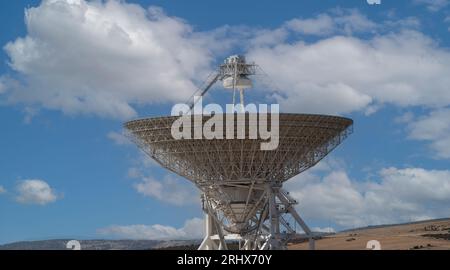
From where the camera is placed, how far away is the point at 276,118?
222 ft

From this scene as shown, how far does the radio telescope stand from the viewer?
70812 millimetres

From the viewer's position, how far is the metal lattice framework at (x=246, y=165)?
70750mm

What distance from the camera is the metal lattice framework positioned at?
70.8 metres

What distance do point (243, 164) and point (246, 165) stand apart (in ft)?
0.98

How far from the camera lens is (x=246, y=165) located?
72.9 m

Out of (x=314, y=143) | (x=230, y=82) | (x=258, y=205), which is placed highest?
(x=230, y=82)

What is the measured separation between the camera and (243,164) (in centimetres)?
7275

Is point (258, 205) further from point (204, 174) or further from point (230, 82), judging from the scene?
point (230, 82)

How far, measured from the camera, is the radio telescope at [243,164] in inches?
2788

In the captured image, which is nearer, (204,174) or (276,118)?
(276,118)

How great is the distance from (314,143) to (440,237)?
9242 cm
